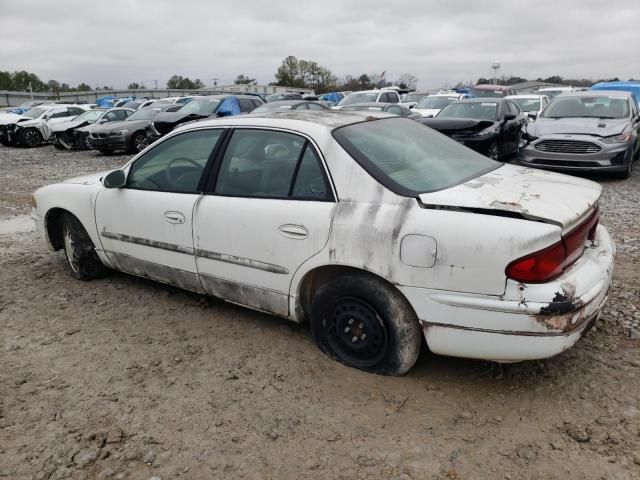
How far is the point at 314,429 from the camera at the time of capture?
8.68 ft

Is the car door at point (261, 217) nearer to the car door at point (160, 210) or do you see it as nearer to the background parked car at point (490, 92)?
the car door at point (160, 210)

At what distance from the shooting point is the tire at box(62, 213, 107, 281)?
459 cm

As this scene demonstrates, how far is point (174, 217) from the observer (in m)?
3.69

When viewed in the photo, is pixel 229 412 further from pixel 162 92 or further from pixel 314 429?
pixel 162 92

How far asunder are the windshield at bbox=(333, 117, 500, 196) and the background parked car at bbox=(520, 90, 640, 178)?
564 centimetres

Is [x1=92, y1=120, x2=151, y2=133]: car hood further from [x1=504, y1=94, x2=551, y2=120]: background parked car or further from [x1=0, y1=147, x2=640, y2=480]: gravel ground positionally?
[x1=0, y1=147, x2=640, y2=480]: gravel ground

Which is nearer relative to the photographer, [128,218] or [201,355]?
[201,355]

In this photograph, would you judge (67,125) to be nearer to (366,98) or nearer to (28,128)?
(28,128)

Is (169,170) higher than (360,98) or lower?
lower

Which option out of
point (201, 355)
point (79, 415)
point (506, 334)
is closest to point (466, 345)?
point (506, 334)

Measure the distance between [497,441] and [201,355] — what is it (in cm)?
192

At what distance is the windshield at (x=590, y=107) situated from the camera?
9281mm

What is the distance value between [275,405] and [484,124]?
8.53 meters

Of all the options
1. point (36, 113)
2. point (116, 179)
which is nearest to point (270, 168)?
point (116, 179)
